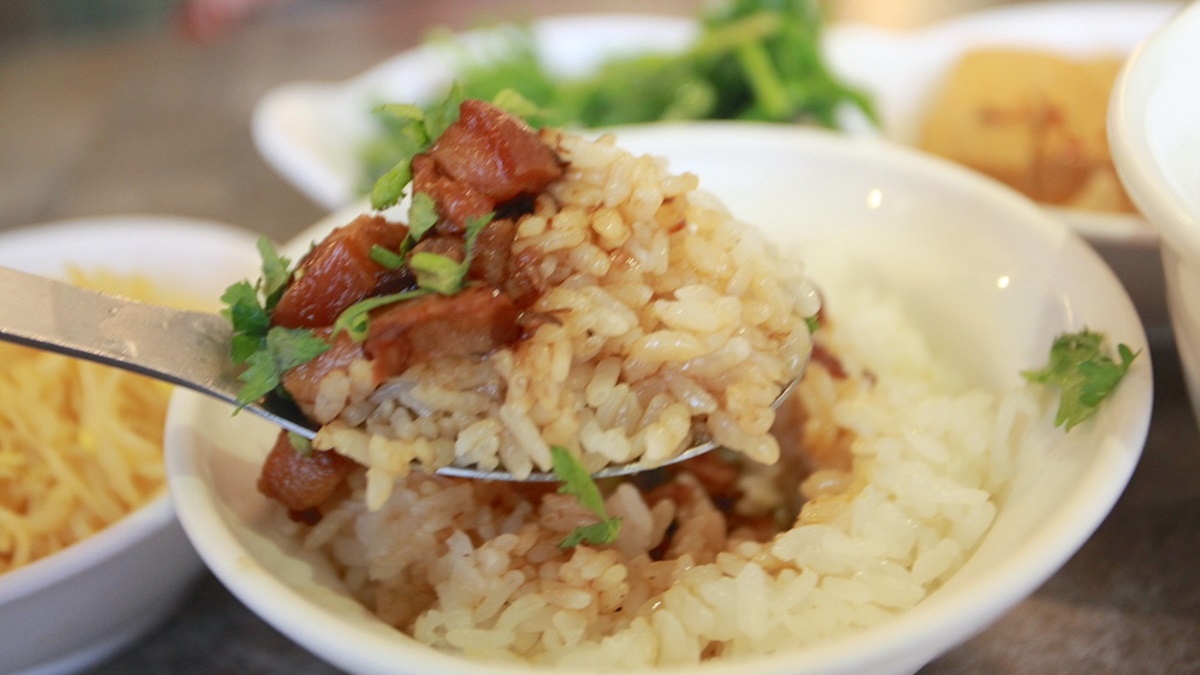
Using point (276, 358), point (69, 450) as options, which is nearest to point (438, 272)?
point (276, 358)

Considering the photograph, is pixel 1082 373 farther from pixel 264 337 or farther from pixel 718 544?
pixel 264 337

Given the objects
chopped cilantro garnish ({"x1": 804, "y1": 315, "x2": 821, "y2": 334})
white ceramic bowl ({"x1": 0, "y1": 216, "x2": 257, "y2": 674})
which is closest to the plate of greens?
white ceramic bowl ({"x1": 0, "y1": 216, "x2": 257, "y2": 674})

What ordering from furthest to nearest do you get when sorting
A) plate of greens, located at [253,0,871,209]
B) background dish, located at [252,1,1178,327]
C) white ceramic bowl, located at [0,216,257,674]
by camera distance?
1. plate of greens, located at [253,0,871,209]
2. background dish, located at [252,1,1178,327]
3. white ceramic bowl, located at [0,216,257,674]

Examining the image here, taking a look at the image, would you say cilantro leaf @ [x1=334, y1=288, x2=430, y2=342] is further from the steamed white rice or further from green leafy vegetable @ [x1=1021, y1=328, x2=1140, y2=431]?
green leafy vegetable @ [x1=1021, y1=328, x2=1140, y2=431]

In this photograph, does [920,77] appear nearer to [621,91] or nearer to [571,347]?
[621,91]

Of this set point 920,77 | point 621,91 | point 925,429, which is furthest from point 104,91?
point 925,429

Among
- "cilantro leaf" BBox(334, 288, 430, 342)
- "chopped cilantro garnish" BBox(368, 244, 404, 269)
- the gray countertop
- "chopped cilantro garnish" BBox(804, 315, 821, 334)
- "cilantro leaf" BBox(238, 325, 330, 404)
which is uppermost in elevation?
"chopped cilantro garnish" BBox(368, 244, 404, 269)
